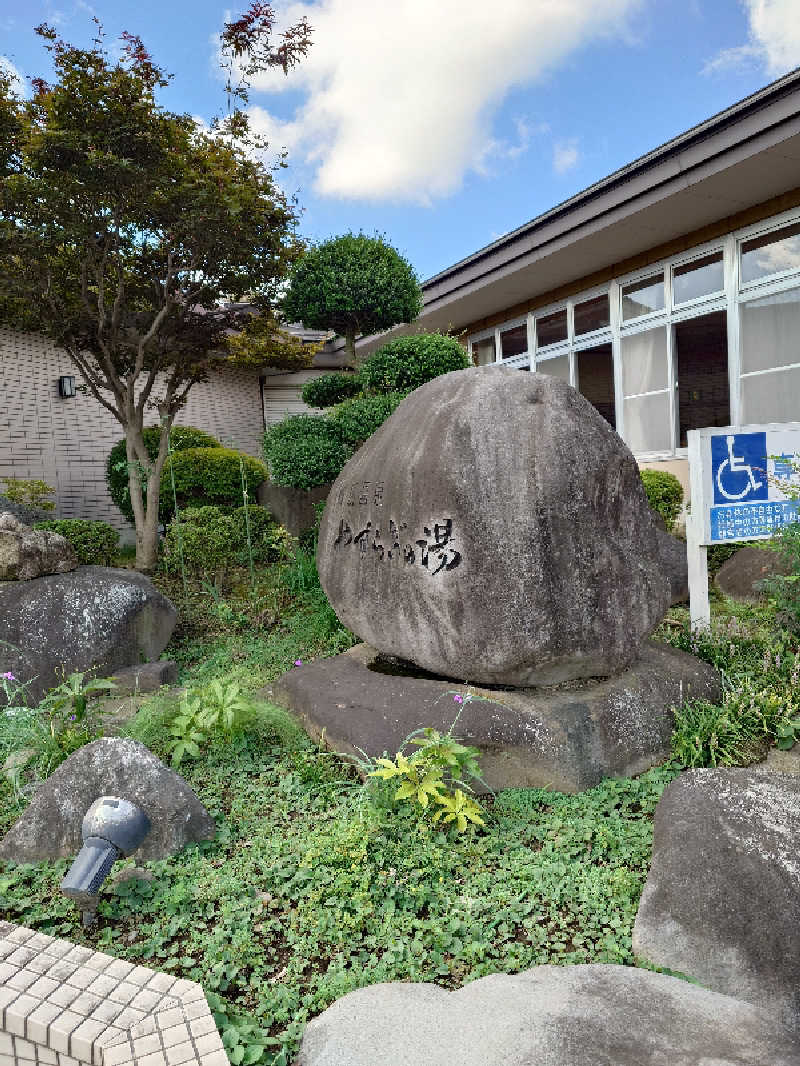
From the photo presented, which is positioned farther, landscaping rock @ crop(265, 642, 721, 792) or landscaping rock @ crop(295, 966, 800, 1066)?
landscaping rock @ crop(265, 642, 721, 792)

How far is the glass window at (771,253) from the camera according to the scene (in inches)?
345

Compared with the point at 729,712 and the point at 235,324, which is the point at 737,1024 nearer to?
the point at 729,712

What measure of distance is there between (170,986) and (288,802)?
4.50 feet

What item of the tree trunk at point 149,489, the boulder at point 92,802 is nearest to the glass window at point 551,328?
the tree trunk at point 149,489

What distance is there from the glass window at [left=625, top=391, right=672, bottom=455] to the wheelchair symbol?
5.36 metres

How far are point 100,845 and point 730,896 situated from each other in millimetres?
2481

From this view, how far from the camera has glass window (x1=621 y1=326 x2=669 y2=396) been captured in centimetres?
1075

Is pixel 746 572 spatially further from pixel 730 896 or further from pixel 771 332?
pixel 730 896

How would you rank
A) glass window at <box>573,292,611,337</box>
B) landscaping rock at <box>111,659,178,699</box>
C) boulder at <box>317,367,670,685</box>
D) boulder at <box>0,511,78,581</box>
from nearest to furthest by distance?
boulder at <box>317,367,670,685</box> → landscaping rock at <box>111,659,178,699</box> → boulder at <box>0,511,78,581</box> → glass window at <box>573,292,611,337</box>

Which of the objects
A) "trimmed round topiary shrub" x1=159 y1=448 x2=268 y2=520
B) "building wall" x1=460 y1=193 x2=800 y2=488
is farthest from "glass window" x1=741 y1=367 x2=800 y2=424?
"trimmed round topiary shrub" x1=159 y1=448 x2=268 y2=520

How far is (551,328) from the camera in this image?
12891 mm

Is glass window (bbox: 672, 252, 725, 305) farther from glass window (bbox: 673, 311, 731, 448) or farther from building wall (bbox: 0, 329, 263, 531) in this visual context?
building wall (bbox: 0, 329, 263, 531)

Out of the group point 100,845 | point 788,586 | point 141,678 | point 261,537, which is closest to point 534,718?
point 100,845

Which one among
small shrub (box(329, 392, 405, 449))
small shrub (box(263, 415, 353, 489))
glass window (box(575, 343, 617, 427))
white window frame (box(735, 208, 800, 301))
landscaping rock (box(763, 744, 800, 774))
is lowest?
landscaping rock (box(763, 744, 800, 774))
